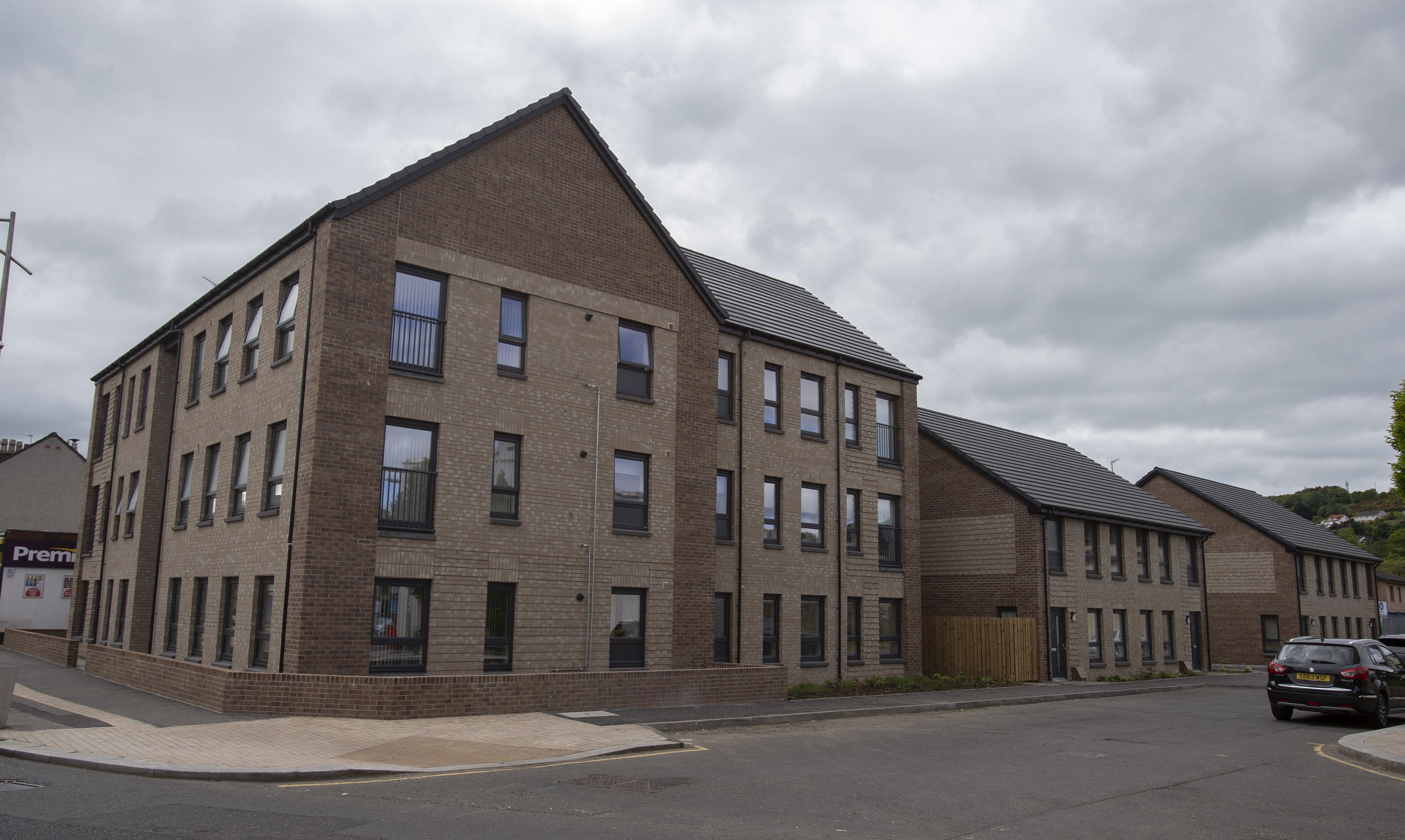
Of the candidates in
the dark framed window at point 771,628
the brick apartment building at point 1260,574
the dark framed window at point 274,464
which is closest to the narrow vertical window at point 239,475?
the dark framed window at point 274,464

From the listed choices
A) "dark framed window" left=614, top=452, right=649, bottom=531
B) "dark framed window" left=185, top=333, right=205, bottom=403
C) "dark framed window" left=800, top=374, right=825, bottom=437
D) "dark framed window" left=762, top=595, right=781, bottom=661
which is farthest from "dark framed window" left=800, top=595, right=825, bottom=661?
"dark framed window" left=185, top=333, right=205, bottom=403

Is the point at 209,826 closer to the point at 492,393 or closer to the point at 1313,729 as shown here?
the point at 492,393

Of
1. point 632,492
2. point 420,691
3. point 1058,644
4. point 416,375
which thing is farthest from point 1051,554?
point 420,691

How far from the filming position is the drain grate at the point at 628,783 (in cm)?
1024

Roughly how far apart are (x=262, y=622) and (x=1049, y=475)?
81.6 feet

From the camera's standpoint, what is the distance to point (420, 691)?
14484 mm

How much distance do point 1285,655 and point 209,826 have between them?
60.0ft

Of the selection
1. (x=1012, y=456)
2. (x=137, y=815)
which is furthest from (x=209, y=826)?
(x=1012, y=456)

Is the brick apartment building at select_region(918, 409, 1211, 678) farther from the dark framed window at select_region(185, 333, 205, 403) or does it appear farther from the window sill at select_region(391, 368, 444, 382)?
the dark framed window at select_region(185, 333, 205, 403)

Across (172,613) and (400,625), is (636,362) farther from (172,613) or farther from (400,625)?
(172,613)

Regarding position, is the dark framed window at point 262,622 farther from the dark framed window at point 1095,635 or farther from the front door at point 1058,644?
the dark framed window at point 1095,635

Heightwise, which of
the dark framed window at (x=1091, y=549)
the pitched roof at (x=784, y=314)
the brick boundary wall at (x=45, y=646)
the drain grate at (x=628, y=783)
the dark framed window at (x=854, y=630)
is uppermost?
the pitched roof at (x=784, y=314)

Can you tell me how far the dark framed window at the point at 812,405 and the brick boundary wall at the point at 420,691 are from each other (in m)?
8.65

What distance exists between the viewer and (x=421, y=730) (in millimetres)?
13375
